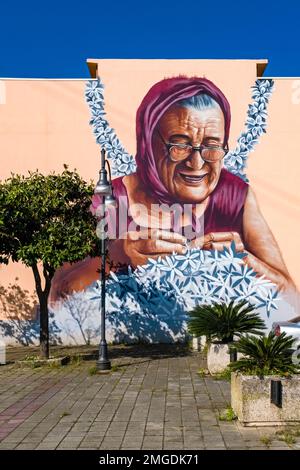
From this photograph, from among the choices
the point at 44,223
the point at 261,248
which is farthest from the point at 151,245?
the point at 44,223

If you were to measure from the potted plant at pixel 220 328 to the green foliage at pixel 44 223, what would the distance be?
3212mm

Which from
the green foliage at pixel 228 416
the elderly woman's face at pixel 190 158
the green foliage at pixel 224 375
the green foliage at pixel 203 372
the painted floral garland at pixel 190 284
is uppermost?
the elderly woman's face at pixel 190 158

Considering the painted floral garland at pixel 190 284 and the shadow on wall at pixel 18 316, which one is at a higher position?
the painted floral garland at pixel 190 284

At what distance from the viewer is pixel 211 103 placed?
59.7ft

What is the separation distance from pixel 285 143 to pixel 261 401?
40.1ft

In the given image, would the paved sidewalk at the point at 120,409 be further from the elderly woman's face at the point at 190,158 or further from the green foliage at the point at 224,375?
the elderly woman's face at the point at 190,158

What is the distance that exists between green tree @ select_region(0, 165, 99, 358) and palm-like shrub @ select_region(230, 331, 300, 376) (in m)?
5.92

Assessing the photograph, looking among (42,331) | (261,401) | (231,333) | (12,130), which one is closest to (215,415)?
(261,401)

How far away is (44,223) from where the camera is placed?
1349cm

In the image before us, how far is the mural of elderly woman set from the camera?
17.8m

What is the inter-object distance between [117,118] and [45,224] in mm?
6240

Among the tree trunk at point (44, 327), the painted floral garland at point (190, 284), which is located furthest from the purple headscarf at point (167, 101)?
the tree trunk at point (44, 327)

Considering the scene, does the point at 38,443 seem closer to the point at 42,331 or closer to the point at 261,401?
the point at 261,401

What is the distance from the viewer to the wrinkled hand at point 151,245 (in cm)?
1780
